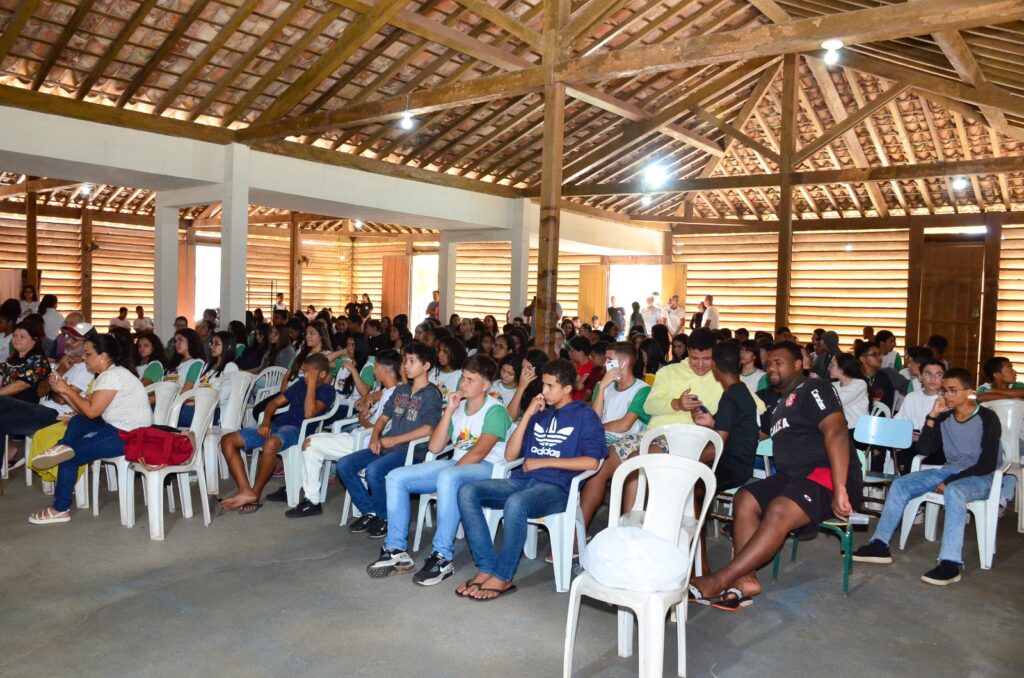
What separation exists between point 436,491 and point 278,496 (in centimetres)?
171

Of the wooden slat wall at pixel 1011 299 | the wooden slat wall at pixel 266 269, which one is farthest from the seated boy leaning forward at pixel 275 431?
the wooden slat wall at pixel 266 269

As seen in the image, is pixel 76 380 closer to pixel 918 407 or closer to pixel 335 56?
pixel 335 56

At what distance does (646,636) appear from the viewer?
2941mm

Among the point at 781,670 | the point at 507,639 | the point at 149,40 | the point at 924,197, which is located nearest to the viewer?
the point at 781,670

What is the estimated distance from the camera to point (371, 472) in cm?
483

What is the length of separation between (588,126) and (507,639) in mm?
10585

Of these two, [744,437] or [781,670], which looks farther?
[744,437]

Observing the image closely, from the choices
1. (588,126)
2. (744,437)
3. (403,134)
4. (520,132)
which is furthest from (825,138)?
(744,437)

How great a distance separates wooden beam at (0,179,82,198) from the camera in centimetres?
1399

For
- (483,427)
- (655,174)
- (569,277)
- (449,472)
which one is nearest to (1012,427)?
(483,427)

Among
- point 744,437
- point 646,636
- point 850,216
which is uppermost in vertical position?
point 850,216

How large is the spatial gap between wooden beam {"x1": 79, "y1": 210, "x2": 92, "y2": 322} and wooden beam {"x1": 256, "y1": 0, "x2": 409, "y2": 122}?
884cm

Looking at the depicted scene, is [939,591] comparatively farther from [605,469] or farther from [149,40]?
[149,40]

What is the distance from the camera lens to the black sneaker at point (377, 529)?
4906 mm
